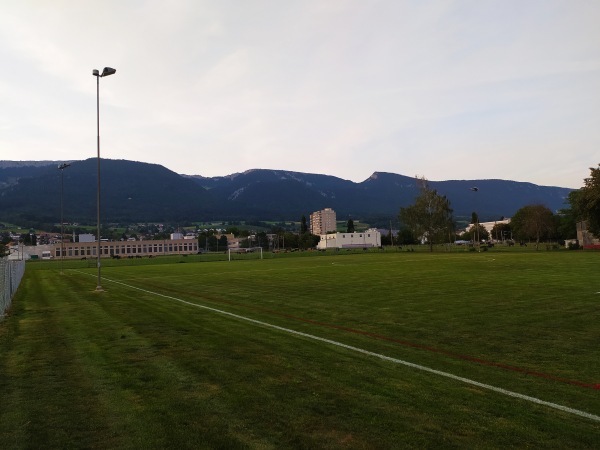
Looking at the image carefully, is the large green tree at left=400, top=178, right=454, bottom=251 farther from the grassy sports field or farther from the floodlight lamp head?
the grassy sports field

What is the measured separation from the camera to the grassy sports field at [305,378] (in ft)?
19.9

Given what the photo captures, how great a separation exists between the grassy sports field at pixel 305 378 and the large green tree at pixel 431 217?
95049 mm

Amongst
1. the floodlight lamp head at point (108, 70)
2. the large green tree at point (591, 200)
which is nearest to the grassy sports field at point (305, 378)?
the floodlight lamp head at point (108, 70)

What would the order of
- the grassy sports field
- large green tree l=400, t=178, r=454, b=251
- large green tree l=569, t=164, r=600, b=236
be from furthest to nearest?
large green tree l=400, t=178, r=454, b=251, large green tree l=569, t=164, r=600, b=236, the grassy sports field

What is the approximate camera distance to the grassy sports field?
605 cm

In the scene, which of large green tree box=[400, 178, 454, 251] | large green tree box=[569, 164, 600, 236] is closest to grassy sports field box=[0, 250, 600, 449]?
large green tree box=[569, 164, 600, 236]

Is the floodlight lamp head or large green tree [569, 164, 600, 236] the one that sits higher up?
the floodlight lamp head

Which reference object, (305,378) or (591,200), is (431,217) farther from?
(305,378)

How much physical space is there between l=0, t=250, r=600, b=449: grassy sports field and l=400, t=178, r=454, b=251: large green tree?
95049mm

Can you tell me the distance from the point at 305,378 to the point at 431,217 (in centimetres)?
10682

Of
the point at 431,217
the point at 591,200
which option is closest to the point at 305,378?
the point at 591,200

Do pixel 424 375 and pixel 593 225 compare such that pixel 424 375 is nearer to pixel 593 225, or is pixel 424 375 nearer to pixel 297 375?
pixel 297 375

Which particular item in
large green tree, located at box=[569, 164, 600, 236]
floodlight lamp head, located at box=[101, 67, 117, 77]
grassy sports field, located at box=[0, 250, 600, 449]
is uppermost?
floodlight lamp head, located at box=[101, 67, 117, 77]

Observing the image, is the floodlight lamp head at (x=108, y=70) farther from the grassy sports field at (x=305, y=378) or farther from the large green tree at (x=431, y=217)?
the large green tree at (x=431, y=217)
